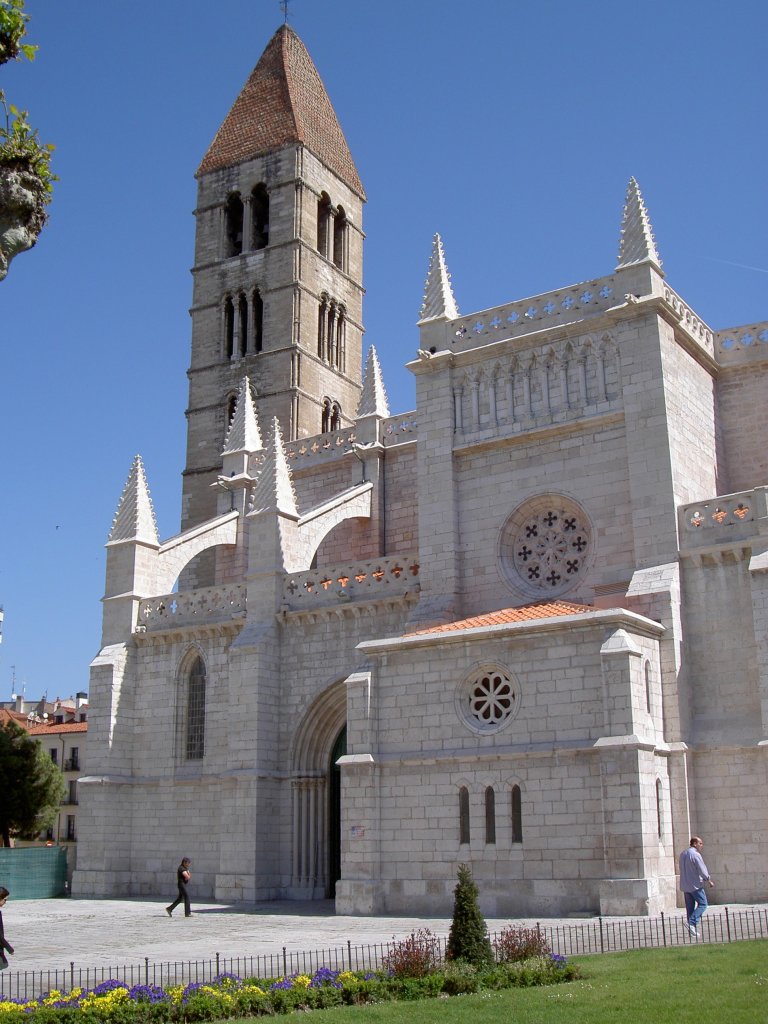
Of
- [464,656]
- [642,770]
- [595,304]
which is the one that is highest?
[595,304]

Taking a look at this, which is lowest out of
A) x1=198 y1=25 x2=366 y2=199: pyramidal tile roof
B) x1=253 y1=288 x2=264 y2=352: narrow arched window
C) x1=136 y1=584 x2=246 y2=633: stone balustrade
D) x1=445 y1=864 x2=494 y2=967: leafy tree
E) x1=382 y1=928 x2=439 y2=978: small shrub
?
x1=382 y1=928 x2=439 y2=978: small shrub

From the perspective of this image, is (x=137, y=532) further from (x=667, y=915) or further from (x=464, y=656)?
(x=667, y=915)

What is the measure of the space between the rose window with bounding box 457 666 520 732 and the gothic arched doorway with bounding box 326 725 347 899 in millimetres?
5824

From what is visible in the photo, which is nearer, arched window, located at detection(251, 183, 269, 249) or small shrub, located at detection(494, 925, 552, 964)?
small shrub, located at detection(494, 925, 552, 964)

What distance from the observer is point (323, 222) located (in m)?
45.4

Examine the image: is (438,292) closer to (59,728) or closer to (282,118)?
(282,118)

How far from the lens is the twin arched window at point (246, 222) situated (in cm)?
4409

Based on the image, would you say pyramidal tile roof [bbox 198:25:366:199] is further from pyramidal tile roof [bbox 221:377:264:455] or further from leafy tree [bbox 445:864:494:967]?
leafy tree [bbox 445:864:494:967]

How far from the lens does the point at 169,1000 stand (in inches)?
413

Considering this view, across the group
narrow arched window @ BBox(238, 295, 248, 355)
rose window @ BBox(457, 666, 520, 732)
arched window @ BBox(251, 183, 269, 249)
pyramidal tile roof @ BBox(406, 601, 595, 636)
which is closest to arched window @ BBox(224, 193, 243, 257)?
arched window @ BBox(251, 183, 269, 249)

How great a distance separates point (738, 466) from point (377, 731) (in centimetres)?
995

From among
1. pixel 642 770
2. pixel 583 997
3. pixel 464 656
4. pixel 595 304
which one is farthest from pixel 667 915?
pixel 595 304

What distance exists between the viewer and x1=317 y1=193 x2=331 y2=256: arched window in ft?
148

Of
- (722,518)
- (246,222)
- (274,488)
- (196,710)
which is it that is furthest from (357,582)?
(246,222)
